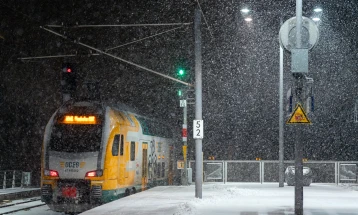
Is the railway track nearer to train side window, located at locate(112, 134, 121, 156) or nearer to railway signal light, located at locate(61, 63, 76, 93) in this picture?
train side window, located at locate(112, 134, 121, 156)

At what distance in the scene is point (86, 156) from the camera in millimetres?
19781

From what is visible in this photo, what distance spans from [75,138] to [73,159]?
82 centimetres

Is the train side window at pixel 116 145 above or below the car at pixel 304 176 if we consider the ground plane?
above

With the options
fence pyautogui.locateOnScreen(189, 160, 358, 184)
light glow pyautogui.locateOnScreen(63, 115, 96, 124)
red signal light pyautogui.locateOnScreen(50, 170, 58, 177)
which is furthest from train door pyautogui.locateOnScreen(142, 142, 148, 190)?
fence pyautogui.locateOnScreen(189, 160, 358, 184)

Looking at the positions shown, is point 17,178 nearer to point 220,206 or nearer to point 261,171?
point 261,171

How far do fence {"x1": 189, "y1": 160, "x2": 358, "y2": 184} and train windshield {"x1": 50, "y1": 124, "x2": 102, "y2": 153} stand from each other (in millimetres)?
15007

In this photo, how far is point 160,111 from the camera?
2034 inches

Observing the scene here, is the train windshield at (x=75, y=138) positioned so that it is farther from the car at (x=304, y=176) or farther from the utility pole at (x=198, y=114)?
the car at (x=304, y=176)

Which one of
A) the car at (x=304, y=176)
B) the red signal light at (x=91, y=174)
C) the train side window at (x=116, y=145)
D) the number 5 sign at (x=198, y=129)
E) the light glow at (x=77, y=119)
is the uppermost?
the light glow at (x=77, y=119)

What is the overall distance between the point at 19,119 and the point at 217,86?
18.5 m

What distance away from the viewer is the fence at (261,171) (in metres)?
33.6

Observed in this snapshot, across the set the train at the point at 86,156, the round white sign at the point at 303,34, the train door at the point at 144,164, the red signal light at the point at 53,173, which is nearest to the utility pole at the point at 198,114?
the train at the point at 86,156

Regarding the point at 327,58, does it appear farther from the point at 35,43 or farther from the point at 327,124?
the point at 35,43

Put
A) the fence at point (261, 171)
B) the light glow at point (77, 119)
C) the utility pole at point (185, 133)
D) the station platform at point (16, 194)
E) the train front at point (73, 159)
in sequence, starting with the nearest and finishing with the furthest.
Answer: the train front at point (73, 159)
the light glow at point (77, 119)
the station platform at point (16, 194)
the utility pole at point (185, 133)
the fence at point (261, 171)
